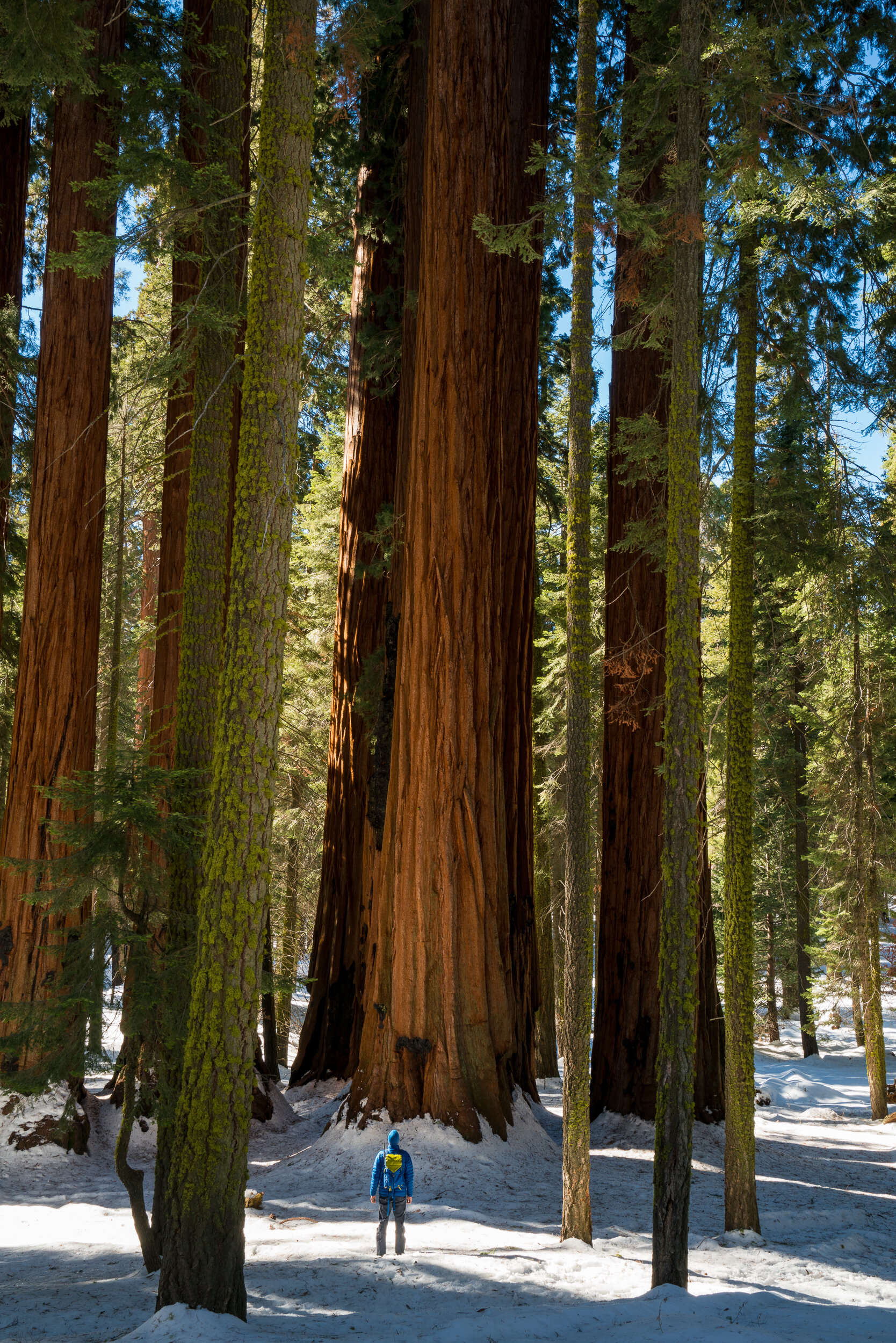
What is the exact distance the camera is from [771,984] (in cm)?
2895

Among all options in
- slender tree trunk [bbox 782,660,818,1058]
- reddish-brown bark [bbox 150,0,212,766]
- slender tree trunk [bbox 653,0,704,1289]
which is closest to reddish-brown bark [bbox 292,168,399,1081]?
reddish-brown bark [bbox 150,0,212,766]

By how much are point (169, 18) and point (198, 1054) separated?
39.3ft

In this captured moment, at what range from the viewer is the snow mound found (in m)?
4.56

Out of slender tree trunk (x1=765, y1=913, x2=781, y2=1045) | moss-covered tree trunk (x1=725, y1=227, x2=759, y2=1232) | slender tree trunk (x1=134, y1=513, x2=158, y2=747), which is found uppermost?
slender tree trunk (x1=134, y1=513, x2=158, y2=747)

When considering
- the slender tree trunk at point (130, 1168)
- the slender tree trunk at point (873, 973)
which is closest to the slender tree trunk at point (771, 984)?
the slender tree trunk at point (873, 973)

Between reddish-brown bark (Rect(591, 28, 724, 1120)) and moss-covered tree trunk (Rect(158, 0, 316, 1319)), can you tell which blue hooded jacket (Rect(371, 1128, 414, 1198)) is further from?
reddish-brown bark (Rect(591, 28, 724, 1120))

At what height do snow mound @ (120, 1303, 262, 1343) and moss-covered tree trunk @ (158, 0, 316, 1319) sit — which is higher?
moss-covered tree trunk @ (158, 0, 316, 1319)

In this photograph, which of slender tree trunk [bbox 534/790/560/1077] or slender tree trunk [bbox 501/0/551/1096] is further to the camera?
slender tree trunk [bbox 534/790/560/1077]

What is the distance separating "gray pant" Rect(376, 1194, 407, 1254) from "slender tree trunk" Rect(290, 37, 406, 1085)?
22.1 ft

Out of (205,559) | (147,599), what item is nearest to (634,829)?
(205,559)

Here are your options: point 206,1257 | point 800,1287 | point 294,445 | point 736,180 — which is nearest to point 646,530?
point 736,180

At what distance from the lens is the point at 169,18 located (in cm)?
1149

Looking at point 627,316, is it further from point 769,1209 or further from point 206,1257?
point 206,1257

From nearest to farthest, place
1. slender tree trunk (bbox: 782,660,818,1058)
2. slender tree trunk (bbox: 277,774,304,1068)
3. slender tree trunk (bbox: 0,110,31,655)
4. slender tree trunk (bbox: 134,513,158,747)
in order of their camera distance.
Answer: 1. slender tree trunk (bbox: 0,110,31,655)
2. slender tree trunk (bbox: 277,774,304,1068)
3. slender tree trunk (bbox: 134,513,158,747)
4. slender tree trunk (bbox: 782,660,818,1058)
